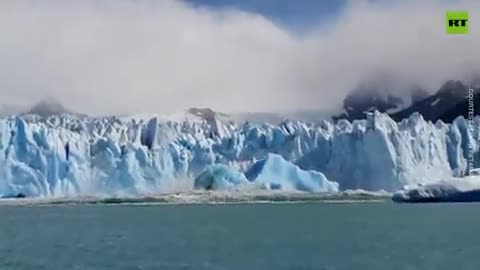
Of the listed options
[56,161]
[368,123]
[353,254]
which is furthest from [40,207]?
[353,254]

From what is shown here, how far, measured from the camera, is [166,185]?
48.2 metres

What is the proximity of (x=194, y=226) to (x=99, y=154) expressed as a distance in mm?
20022

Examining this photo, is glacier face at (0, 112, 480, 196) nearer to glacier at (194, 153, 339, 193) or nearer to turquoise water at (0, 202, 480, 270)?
glacier at (194, 153, 339, 193)

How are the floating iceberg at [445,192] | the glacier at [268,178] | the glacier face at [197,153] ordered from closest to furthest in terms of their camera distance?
the floating iceberg at [445,192]
the glacier face at [197,153]
the glacier at [268,178]

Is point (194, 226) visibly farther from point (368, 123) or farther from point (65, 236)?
point (368, 123)

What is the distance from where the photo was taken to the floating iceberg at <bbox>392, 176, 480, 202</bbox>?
38.6 m

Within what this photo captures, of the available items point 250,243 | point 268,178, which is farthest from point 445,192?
point 250,243

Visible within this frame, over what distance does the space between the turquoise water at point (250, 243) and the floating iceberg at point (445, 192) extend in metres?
6.79

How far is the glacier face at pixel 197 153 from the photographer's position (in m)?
43.8

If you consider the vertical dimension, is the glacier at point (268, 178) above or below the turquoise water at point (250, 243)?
below

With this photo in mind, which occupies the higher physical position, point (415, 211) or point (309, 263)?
point (309, 263)

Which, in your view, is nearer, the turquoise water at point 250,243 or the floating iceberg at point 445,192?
the turquoise water at point 250,243

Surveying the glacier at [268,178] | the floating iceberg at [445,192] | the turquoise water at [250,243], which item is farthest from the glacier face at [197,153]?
the turquoise water at [250,243]

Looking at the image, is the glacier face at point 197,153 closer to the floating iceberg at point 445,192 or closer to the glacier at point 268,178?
the glacier at point 268,178
